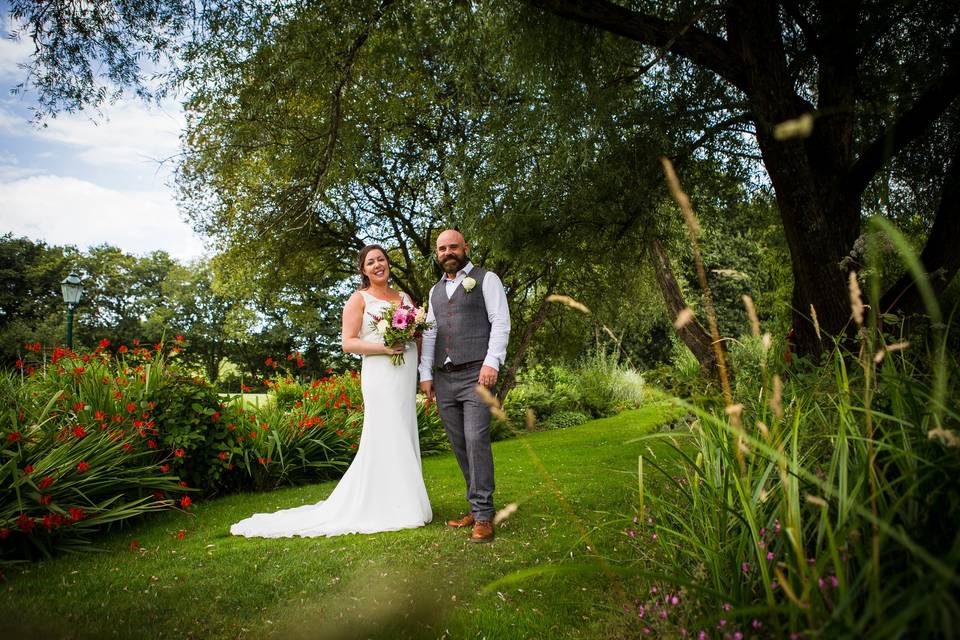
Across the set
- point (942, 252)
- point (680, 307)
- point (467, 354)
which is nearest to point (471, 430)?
point (467, 354)

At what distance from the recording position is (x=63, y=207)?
1492cm

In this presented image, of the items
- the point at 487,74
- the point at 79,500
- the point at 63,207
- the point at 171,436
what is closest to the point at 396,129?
the point at 487,74

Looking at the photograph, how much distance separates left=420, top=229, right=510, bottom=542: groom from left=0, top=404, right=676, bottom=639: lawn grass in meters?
0.42

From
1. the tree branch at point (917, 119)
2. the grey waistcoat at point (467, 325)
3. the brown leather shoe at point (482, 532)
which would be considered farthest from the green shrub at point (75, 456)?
the tree branch at point (917, 119)

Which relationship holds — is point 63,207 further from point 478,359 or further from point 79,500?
point 478,359

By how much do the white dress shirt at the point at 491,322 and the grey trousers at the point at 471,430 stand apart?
0.67 feet

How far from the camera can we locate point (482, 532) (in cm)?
416

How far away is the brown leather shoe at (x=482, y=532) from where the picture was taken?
4.13m

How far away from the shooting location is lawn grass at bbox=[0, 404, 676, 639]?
2850 millimetres

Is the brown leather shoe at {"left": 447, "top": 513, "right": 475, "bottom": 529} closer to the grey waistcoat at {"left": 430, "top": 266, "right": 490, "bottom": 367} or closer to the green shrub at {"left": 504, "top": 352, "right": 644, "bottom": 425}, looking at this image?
the grey waistcoat at {"left": 430, "top": 266, "right": 490, "bottom": 367}

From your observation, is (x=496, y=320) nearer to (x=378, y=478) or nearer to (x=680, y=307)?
(x=378, y=478)

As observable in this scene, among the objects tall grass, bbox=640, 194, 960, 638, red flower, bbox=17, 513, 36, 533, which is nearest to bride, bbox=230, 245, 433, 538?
red flower, bbox=17, 513, 36, 533

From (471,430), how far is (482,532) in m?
0.75

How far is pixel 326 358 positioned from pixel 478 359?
23603 mm
